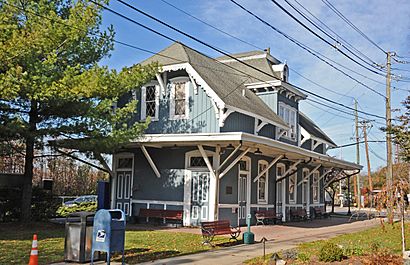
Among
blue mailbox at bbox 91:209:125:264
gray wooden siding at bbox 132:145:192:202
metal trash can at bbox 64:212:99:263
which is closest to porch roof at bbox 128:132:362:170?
gray wooden siding at bbox 132:145:192:202

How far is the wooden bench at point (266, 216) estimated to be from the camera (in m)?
21.0

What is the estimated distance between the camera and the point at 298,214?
83.0 ft

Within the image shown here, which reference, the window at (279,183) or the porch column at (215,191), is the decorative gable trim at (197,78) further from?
the window at (279,183)

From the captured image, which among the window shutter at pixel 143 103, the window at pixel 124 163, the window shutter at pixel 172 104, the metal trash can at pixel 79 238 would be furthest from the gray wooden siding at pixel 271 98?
the metal trash can at pixel 79 238

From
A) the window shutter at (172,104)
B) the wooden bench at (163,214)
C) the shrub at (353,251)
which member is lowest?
the shrub at (353,251)

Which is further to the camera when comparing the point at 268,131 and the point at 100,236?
the point at 268,131

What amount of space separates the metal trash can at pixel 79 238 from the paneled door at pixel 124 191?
33.8 ft

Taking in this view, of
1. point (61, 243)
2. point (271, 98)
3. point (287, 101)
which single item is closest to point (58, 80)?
point (61, 243)

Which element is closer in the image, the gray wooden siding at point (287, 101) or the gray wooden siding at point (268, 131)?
the gray wooden siding at point (268, 131)

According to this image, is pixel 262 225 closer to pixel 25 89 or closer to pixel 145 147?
pixel 145 147

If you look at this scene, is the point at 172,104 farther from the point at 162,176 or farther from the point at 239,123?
the point at 162,176

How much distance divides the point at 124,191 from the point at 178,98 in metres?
4.93

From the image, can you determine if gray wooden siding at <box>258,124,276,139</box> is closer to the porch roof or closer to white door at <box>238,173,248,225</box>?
the porch roof

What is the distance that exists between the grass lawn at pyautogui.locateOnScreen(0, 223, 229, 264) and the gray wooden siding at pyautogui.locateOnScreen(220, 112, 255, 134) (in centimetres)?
502
